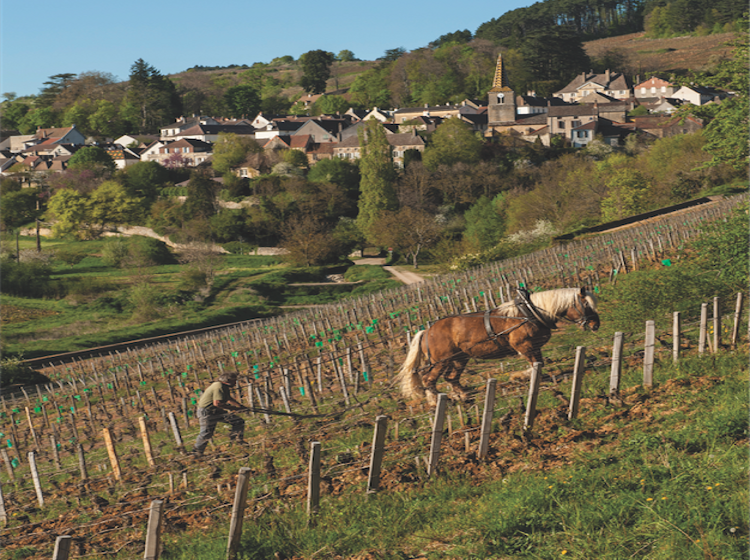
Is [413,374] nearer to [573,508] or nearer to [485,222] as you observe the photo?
[573,508]

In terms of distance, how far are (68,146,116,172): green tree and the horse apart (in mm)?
89882

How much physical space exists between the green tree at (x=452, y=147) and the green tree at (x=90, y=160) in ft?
146

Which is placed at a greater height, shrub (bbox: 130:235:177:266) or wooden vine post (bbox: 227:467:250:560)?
wooden vine post (bbox: 227:467:250:560)

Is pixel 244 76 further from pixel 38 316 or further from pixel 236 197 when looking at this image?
pixel 38 316

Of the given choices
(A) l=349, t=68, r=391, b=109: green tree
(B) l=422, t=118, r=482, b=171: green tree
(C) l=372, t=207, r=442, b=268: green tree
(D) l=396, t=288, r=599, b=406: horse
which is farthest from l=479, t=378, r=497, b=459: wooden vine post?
(A) l=349, t=68, r=391, b=109: green tree

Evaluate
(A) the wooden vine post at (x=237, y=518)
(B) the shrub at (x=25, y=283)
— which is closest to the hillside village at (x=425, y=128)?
(B) the shrub at (x=25, y=283)

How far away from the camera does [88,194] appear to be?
81.4 meters

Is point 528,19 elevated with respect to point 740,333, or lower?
elevated

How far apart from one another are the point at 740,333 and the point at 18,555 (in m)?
11.5

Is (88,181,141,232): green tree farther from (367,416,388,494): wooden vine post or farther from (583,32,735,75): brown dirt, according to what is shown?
(583,32,735,75): brown dirt

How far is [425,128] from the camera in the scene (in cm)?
9450

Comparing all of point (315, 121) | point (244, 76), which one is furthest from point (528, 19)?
point (315, 121)

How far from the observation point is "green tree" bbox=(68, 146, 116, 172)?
297 ft

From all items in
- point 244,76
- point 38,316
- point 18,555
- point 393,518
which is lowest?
point 38,316
